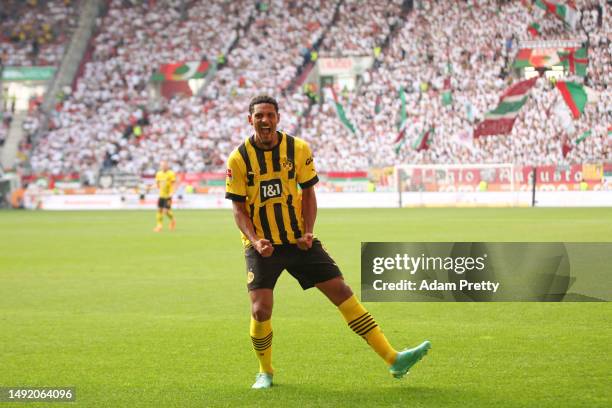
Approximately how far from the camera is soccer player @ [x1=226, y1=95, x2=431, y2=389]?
734cm

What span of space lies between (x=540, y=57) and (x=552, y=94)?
2103 millimetres

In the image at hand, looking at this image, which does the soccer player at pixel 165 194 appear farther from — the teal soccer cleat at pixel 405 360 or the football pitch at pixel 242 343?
the teal soccer cleat at pixel 405 360

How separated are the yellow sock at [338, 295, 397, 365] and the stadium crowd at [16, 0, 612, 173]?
36215 mm

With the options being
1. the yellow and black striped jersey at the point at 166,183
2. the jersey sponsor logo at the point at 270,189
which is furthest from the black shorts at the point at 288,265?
the yellow and black striped jersey at the point at 166,183

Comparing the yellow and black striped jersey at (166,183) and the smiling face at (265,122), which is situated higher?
the smiling face at (265,122)

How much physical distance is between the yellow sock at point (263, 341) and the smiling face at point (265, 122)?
4.55 feet

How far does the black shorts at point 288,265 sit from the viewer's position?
24.1 feet

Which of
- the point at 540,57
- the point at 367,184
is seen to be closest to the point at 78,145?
the point at 367,184

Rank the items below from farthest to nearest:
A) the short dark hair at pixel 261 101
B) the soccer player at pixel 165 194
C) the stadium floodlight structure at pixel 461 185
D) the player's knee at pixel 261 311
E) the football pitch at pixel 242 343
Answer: the stadium floodlight structure at pixel 461 185 → the soccer player at pixel 165 194 → the player's knee at pixel 261 311 → the short dark hair at pixel 261 101 → the football pitch at pixel 242 343

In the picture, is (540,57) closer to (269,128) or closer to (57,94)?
(57,94)

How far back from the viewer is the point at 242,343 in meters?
9.63

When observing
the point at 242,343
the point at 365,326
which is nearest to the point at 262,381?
the point at 365,326

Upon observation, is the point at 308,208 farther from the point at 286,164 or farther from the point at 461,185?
the point at 461,185

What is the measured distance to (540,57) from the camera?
4519 cm
